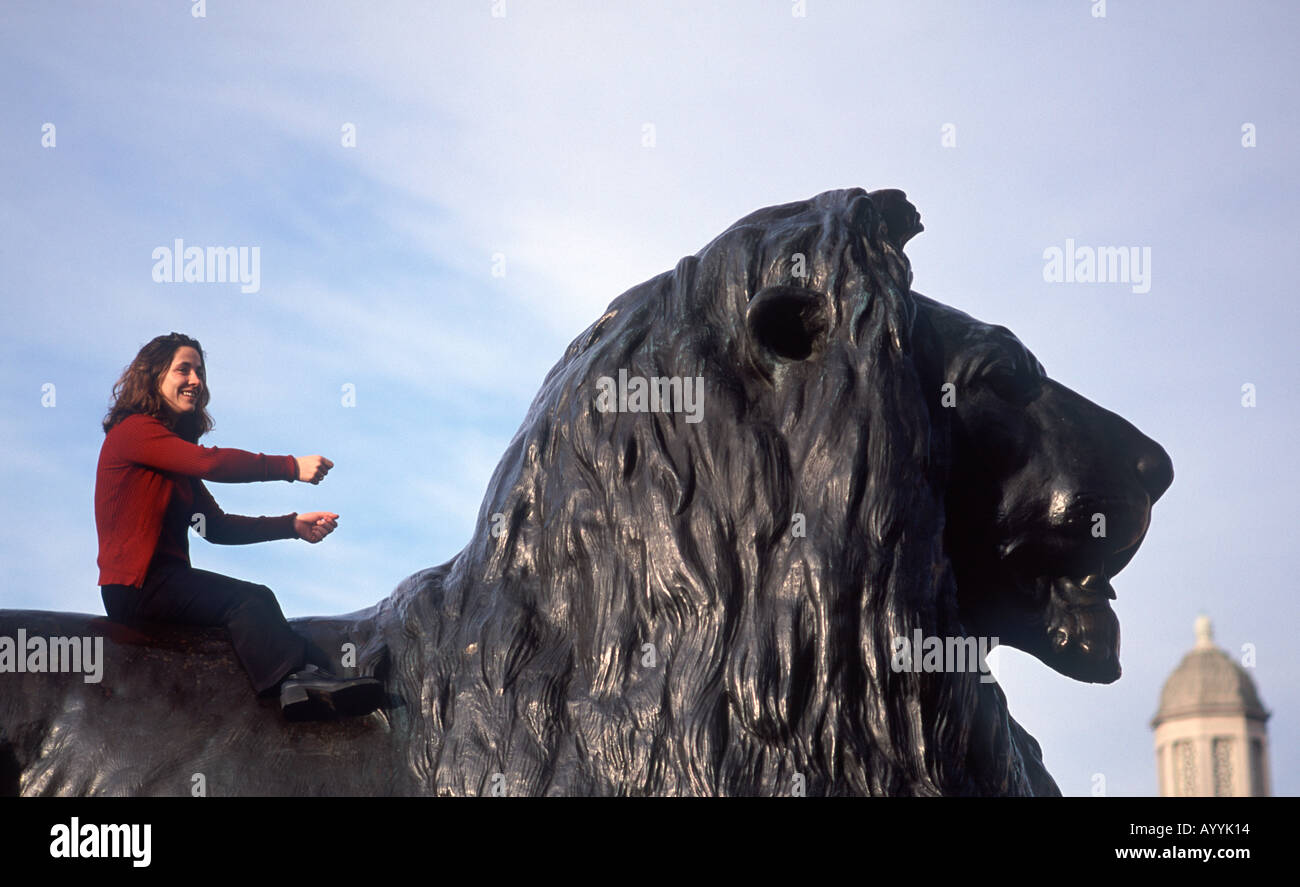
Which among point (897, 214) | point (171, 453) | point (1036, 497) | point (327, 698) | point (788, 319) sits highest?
point (897, 214)

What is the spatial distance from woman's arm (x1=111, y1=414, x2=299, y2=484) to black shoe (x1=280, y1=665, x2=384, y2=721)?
0.92m

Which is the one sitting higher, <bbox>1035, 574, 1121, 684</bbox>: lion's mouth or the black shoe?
<bbox>1035, 574, 1121, 684</bbox>: lion's mouth

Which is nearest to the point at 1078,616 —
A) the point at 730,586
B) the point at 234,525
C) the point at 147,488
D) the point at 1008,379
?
the point at 1008,379

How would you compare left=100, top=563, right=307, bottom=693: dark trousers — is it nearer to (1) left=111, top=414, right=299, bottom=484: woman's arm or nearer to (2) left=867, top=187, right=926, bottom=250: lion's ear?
(1) left=111, top=414, right=299, bottom=484: woman's arm

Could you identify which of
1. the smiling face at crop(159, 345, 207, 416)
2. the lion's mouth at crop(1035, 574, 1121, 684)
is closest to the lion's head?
the lion's mouth at crop(1035, 574, 1121, 684)

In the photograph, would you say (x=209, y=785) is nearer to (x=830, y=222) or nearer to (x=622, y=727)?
(x=622, y=727)

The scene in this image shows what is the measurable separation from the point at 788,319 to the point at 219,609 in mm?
1975

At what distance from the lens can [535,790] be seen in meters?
4.23

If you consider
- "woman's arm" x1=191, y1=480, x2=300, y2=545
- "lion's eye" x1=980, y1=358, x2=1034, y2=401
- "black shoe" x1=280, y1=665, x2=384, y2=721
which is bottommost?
"black shoe" x1=280, y1=665, x2=384, y2=721

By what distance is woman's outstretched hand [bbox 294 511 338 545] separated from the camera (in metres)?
5.46

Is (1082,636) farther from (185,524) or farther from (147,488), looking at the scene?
(147,488)

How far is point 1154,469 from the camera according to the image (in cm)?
497
